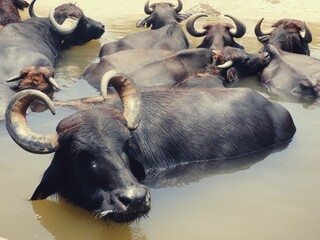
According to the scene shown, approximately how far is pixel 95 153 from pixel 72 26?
693cm

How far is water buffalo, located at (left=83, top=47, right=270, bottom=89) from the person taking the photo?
7.70 m

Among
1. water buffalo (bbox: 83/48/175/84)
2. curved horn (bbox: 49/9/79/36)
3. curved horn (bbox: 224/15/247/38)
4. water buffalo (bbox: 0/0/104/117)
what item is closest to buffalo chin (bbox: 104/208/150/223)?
water buffalo (bbox: 0/0/104/117)

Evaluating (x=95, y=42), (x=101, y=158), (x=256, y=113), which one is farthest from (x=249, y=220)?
(x=95, y=42)

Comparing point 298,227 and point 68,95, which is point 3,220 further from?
point 68,95

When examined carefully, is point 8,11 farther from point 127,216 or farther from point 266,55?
point 127,216

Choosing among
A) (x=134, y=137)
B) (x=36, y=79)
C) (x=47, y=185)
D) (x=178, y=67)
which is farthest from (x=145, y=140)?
(x=178, y=67)

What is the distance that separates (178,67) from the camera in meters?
7.91

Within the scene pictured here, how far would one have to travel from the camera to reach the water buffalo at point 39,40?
752 centimetres

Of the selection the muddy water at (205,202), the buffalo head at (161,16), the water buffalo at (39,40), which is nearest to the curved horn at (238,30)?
the buffalo head at (161,16)

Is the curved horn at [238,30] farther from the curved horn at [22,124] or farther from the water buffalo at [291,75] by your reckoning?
the curved horn at [22,124]

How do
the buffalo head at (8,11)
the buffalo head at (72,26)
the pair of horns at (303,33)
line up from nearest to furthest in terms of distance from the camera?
the pair of horns at (303,33) < the buffalo head at (72,26) < the buffalo head at (8,11)

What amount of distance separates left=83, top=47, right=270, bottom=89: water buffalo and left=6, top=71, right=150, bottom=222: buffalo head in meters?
3.49

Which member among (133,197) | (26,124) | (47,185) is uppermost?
(26,124)

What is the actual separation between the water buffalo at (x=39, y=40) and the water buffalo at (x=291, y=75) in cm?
336
